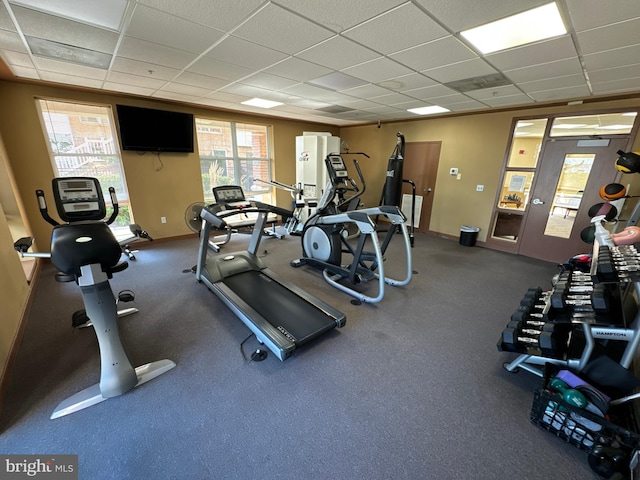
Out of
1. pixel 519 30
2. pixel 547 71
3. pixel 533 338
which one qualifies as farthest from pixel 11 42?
pixel 547 71

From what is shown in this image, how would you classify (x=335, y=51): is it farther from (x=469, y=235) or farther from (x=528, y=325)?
(x=469, y=235)

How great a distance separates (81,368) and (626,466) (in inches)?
139

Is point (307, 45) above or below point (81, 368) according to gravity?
above

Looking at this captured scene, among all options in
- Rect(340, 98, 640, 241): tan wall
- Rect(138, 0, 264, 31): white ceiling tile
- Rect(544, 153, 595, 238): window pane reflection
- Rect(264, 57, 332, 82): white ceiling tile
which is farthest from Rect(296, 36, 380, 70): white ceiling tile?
Rect(544, 153, 595, 238): window pane reflection

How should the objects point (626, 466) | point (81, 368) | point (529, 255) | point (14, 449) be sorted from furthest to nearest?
point (529, 255) → point (81, 368) → point (14, 449) → point (626, 466)

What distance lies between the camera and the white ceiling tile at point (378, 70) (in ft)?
8.83

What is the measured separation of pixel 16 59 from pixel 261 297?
12.1ft

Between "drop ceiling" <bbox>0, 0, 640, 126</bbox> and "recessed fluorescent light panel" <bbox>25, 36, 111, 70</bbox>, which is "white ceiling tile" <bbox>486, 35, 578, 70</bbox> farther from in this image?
"recessed fluorescent light panel" <bbox>25, 36, 111, 70</bbox>

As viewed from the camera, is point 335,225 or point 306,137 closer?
point 335,225

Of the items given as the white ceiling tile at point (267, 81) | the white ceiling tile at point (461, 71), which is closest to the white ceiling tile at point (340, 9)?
the white ceiling tile at point (461, 71)

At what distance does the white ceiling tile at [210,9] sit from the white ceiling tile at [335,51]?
0.73m

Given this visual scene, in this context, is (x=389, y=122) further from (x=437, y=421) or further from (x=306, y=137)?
(x=437, y=421)

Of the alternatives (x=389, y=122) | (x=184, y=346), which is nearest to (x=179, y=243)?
(x=184, y=346)

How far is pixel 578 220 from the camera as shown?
4.31 metres
